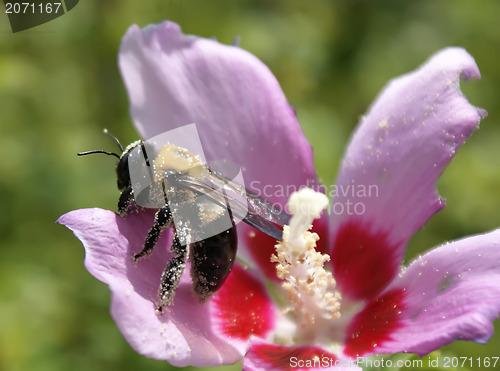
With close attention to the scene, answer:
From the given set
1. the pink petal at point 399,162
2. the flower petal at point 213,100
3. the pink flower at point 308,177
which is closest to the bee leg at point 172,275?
the pink flower at point 308,177

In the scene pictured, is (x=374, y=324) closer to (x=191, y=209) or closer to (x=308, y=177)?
(x=308, y=177)

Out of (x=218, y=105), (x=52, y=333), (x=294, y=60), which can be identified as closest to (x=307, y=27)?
(x=294, y=60)

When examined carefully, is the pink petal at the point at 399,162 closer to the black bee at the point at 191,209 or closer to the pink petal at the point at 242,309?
the pink petal at the point at 242,309

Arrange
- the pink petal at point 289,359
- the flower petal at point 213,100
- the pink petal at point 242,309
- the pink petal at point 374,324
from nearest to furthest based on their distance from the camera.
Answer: the pink petal at point 289,359, the pink petal at point 374,324, the pink petal at point 242,309, the flower petal at point 213,100

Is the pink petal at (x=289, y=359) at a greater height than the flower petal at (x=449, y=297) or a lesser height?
lesser

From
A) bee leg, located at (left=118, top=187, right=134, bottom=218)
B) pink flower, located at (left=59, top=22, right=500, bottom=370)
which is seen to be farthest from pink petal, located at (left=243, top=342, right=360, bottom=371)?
bee leg, located at (left=118, top=187, right=134, bottom=218)

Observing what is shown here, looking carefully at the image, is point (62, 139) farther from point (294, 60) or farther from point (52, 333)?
point (294, 60)
